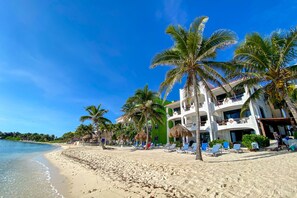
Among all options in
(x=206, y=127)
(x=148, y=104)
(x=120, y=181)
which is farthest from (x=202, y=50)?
(x=206, y=127)

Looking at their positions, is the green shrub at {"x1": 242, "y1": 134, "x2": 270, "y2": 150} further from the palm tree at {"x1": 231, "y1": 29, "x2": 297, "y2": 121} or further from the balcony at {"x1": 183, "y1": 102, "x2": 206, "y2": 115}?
the balcony at {"x1": 183, "y1": 102, "x2": 206, "y2": 115}

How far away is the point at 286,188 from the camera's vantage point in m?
4.69

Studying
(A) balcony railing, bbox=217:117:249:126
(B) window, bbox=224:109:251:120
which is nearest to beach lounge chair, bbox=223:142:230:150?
(A) balcony railing, bbox=217:117:249:126

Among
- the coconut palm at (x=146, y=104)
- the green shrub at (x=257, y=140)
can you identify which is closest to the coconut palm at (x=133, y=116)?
the coconut palm at (x=146, y=104)

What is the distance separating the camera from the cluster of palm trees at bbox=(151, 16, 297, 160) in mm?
10133

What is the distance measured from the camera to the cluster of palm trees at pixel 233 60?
33.2 ft

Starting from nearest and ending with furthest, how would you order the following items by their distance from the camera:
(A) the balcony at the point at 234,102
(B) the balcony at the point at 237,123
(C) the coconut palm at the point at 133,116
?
(B) the balcony at the point at 237,123, (A) the balcony at the point at 234,102, (C) the coconut palm at the point at 133,116

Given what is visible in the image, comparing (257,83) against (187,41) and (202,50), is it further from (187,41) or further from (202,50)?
(187,41)

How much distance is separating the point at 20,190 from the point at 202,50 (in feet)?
42.0

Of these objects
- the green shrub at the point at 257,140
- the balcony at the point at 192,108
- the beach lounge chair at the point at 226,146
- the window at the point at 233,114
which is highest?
the balcony at the point at 192,108

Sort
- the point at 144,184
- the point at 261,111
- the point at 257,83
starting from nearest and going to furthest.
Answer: the point at 144,184, the point at 257,83, the point at 261,111

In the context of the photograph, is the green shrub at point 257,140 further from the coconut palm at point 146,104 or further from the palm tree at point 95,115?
the palm tree at point 95,115

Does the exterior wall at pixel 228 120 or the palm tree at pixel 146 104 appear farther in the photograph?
the palm tree at pixel 146 104

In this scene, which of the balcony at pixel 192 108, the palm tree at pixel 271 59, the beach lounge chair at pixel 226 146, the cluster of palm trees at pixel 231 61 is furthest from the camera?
the balcony at pixel 192 108
